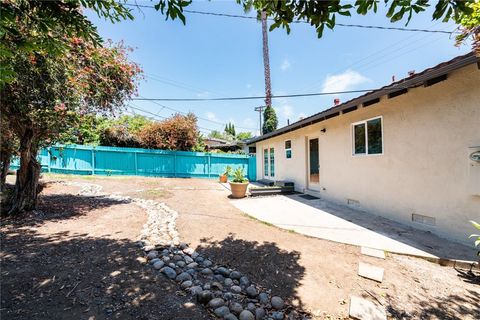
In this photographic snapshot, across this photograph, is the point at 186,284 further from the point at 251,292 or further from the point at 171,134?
the point at 171,134

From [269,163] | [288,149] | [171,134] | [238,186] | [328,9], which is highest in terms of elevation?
[171,134]

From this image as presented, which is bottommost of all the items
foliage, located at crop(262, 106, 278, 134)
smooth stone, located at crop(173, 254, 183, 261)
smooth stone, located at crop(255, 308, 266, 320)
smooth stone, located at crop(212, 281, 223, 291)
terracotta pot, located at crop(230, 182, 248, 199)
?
smooth stone, located at crop(255, 308, 266, 320)

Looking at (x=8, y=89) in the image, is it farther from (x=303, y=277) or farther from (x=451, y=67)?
(x=451, y=67)

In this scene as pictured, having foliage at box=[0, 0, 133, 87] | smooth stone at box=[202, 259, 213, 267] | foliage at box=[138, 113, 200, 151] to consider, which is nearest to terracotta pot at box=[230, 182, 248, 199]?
smooth stone at box=[202, 259, 213, 267]

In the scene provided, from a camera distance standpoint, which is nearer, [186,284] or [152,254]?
[186,284]

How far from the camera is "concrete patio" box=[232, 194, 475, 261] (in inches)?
152

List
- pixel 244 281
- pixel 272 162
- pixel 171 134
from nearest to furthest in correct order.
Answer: pixel 244 281, pixel 272 162, pixel 171 134

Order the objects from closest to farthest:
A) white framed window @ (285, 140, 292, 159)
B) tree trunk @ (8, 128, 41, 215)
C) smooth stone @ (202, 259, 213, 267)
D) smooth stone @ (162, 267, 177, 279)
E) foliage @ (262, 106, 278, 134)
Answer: smooth stone @ (162, 267, 177, 279), smooth stone @ (202, 259, 213, 267), tree trunk @ (8, 128, 41, 215), white framed window @ (285, 140, 292, 159), foliage @ (262, 106, 278, 134)

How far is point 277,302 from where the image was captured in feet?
8.30

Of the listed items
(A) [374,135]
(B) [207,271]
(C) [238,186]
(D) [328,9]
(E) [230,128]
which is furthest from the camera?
(E) [230,128]

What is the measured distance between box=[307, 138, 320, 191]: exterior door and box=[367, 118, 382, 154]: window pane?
2.59 meters

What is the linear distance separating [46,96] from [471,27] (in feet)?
23.2

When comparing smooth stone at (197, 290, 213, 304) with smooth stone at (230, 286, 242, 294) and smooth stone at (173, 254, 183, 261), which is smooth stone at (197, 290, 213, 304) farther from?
smooth stone at (173, 254, 183, 261)

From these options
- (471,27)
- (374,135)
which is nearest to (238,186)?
(374,135)
